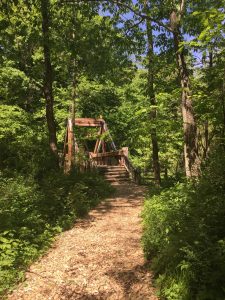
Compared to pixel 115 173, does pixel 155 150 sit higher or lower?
higher

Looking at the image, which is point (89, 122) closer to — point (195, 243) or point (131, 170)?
point (131, 170)

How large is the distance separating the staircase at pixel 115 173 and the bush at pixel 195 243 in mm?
9019

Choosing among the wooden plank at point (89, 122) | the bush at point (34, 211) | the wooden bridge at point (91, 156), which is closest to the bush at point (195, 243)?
the bush at point (34, 211)

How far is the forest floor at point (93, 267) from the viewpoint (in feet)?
16.6

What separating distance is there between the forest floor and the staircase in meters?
6.48

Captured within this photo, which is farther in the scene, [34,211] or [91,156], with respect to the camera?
[91,156]

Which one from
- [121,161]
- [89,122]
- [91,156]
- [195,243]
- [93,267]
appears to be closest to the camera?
[195,243]

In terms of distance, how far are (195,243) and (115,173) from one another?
38.4 feet

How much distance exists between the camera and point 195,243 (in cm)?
426

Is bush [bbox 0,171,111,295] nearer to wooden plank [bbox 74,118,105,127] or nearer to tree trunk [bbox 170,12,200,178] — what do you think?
tree trunk [bbox 170,12,200,178]

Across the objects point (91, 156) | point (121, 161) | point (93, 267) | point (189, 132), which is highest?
point (189, 132)

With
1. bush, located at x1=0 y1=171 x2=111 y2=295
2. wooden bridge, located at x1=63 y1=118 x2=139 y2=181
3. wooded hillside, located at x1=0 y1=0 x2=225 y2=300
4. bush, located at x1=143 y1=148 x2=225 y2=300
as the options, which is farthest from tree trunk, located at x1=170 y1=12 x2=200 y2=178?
wooden bridge, located at x1=63 y1=118 x2=139 y2=181

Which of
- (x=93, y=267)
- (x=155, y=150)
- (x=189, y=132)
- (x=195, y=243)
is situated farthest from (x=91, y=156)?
(x=195, y=243)

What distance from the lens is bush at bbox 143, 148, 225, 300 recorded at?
389 cm
